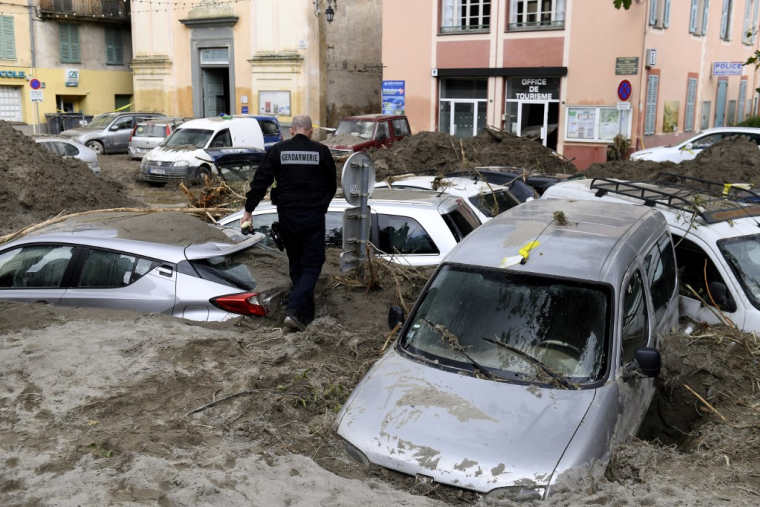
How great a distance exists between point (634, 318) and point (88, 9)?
120ft

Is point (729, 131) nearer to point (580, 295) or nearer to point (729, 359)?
point (729, 359)

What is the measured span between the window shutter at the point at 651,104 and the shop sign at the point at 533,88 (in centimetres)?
271

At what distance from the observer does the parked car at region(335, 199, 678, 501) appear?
410 cm

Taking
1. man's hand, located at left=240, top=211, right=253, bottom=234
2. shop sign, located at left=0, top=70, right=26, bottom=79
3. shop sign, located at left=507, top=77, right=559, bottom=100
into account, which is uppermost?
shop sign, located at left=0, top=70, right=26, bottom=79

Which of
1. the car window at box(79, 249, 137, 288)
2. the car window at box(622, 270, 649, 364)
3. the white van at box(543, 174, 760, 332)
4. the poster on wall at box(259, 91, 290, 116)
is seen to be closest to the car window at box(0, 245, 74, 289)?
the car window at box(79, 249, 137, 288)

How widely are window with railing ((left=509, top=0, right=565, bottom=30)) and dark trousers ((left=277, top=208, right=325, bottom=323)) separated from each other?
63.7 feet

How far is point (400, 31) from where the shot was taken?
2722cm

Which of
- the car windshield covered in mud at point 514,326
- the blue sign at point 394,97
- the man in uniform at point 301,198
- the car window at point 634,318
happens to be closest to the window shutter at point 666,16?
the blue sign at point 394,97

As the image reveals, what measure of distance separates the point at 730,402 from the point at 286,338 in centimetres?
323

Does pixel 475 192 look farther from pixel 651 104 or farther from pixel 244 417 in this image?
pixel 651 104

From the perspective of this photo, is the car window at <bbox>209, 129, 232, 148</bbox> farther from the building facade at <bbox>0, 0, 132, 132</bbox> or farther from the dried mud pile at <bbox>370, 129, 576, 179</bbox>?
the building facade at <bbox>0, 0, 132, 132</bbox>

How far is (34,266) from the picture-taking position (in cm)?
699

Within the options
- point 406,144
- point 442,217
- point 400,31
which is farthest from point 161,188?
point 442,217

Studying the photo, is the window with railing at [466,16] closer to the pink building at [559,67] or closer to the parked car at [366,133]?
the pink building at [559,67]
